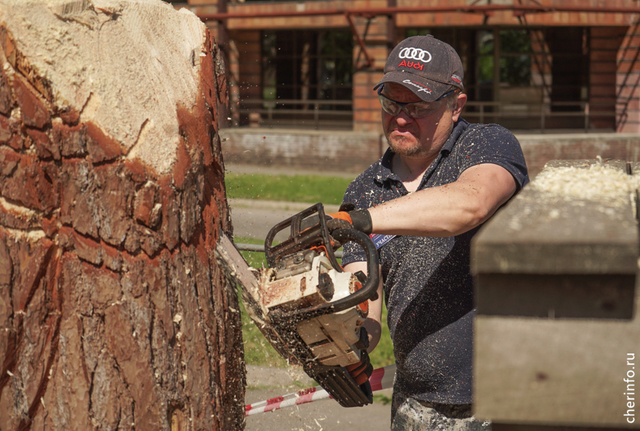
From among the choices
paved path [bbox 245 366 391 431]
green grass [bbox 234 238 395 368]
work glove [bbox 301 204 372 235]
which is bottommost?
paved path [bbox 245 366 391 431]

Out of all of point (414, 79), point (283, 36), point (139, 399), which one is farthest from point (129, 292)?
point (283, 36)

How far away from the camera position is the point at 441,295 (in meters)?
1.99

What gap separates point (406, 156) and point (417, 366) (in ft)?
2.42

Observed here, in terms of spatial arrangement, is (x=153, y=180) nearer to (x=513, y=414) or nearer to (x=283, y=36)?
(x=513, y=414)

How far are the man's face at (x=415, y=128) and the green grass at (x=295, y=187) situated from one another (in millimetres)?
6129

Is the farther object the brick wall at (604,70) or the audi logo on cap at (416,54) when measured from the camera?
the brick wall at (604,70)

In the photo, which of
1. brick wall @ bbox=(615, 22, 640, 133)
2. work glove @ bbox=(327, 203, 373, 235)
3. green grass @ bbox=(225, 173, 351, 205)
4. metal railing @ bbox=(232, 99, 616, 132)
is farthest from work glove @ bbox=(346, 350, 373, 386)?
brick wall @ bbox=(615, 22, 640, 133)

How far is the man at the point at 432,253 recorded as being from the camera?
1.97m

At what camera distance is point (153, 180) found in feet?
5.46

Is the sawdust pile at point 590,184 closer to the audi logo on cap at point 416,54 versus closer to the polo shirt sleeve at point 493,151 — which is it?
the polo shirt sleeve at point 493,151

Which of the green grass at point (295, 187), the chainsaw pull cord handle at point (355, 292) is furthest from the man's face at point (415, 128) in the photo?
the green grass at point (295, 187)

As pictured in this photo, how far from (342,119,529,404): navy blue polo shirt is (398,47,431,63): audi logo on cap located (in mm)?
276

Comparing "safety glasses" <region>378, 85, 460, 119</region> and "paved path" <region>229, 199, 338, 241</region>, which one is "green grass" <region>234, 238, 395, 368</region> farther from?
"safety glasses" <region>378, 85, 460, 119</region>

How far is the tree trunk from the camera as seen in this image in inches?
62.7
